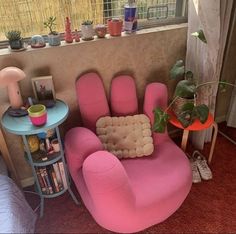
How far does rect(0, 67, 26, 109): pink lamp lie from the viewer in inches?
49.9

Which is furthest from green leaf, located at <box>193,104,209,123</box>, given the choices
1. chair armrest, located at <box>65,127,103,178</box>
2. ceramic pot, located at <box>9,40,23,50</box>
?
ceramic pot, located at <box>9,40,23,50</box>

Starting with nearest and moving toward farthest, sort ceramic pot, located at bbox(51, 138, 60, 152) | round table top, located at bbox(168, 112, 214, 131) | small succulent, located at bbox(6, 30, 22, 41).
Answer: small succulent, located at bbox(6, 30, 22, 41) → ceramic pot, located at bbox(51, 138, 60, 152) → round table top, located at bbox(168, 112, 214, 131)

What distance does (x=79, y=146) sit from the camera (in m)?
1.39

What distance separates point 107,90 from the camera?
1.79m

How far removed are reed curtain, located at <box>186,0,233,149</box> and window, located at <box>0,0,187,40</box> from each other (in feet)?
0.94

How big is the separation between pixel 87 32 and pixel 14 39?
1.41 ft

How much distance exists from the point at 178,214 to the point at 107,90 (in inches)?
38.0

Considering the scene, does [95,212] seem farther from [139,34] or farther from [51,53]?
[139,34]

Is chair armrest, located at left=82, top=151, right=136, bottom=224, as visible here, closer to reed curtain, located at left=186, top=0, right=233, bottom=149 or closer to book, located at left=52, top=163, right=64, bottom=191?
book, located at left=52, top=163, right=64, bottom=191

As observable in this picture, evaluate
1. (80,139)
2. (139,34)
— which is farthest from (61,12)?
(80,139)

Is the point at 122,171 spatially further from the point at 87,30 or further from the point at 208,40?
the point at 208,40

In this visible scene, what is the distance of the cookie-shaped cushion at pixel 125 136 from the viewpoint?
1621mm

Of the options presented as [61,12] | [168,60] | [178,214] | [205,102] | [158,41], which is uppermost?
[61,12]

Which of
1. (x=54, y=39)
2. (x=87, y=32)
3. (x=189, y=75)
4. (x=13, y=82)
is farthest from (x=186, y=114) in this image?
(x=13, y=82)
